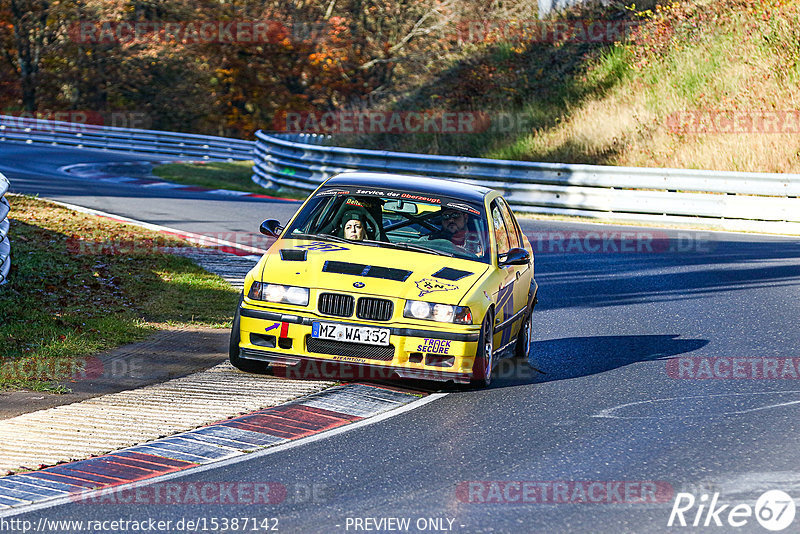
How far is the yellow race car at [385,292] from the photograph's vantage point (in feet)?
28.1


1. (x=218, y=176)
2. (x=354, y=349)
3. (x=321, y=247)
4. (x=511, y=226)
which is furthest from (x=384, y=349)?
(x=218, y=176)

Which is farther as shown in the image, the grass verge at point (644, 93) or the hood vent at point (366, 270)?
the grass verge at point (644, 93)

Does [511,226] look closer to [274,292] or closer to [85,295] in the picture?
[274,292]

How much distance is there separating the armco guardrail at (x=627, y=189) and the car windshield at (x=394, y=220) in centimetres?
1250

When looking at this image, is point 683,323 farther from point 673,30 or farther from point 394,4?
point 394,4

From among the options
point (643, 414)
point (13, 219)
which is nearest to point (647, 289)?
point (643, 414)

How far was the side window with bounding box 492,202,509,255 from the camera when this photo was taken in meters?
10.0

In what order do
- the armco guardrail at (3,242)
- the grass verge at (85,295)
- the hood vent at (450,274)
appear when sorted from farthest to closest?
the armco guardrail at (3,242) < the grass verge at (85,295) < the hood vent at (450,274)

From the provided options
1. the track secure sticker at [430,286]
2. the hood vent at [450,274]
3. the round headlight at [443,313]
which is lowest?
the round headlight at [443,313]

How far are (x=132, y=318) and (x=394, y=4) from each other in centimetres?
4379

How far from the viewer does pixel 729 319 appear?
12.4 m

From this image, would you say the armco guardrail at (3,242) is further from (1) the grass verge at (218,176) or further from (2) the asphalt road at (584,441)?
(1) the grass verge at (218,176)

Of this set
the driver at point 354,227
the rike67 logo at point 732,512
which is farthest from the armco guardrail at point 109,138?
the rike67 logo at point 732,512

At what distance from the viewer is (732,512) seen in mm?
5914
